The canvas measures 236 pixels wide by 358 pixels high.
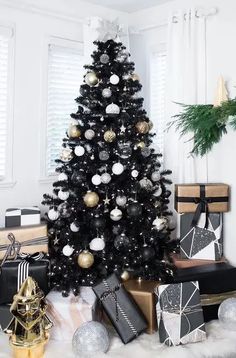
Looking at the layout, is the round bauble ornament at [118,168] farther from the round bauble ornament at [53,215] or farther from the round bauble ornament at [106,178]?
the round bauble ornament at [53,215]

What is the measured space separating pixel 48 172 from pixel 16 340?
1391mm

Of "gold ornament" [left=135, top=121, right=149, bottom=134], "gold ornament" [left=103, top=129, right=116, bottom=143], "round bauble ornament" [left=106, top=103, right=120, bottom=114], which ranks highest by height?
"round bauble ornament" [left=106, top=103, right=120, bottom=114]

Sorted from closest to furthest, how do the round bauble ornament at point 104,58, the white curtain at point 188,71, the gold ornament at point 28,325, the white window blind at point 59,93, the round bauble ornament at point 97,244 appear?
the gold ornament at point 28,325, the round bauble ornament at point 97,244, the round bauble ornament at point 104,58, the white curtain at point 188,71, the white window blind at point 59,93

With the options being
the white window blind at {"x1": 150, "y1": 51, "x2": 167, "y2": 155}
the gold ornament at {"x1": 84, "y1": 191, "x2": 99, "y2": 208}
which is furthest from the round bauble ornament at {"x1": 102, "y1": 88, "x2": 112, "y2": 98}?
the white window blind at {"x1": 150, "y1": 51, "x2": 167, "y2": 155}

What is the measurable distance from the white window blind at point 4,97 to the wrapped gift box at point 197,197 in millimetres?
1311

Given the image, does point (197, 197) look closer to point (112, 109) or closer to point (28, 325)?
point (112, 109)

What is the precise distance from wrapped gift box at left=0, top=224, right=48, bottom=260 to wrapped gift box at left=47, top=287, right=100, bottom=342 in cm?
37

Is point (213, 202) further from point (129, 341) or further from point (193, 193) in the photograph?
point (129, 341)

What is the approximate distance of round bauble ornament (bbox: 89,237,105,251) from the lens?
233cm

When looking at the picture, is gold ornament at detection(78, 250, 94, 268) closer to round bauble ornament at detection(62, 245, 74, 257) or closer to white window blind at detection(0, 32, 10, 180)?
round bauble ornament at detection(62, 245, 74, 257)

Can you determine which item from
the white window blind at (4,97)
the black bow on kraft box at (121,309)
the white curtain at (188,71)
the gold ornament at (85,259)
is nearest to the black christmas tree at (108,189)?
the gold ornament at (85,259)

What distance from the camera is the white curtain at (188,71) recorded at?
286 cm

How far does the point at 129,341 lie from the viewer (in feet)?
6.98

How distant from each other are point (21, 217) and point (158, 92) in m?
1.62
